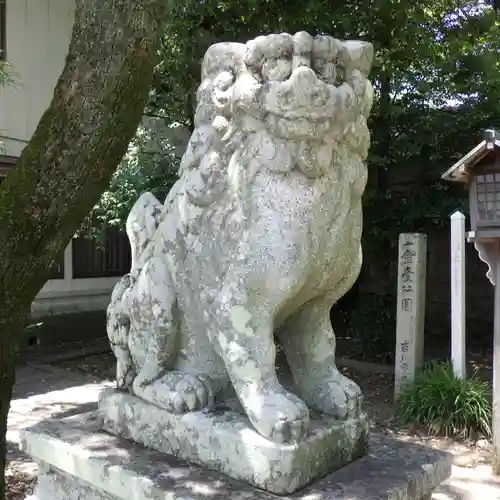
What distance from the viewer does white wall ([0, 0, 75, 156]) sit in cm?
745

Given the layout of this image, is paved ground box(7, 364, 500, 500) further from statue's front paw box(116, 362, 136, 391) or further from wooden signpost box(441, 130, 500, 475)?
statue's front paw box(116, 362, 136, 391)

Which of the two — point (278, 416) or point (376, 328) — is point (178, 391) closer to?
point (278, 416)

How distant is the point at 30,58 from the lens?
768 cm

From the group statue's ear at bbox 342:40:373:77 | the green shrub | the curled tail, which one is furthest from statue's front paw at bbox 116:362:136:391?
the green shrub

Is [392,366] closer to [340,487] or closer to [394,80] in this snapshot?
[394,80]

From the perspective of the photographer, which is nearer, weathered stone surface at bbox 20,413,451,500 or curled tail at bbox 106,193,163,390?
weathered stone surface at bbox 20,413,451,500

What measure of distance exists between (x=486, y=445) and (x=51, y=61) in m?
6.76

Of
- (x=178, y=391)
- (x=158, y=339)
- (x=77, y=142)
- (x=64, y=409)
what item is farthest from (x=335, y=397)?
(x=64, y=409)

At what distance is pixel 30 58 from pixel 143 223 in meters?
6.39

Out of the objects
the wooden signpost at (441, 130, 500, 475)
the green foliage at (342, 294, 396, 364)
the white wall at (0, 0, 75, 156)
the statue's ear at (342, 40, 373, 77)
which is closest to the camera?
the statue's ear at (342, 40, 373, 77)

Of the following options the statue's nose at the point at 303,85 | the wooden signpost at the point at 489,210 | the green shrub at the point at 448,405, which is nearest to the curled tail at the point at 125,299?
the statue's nose at the point at 303,85

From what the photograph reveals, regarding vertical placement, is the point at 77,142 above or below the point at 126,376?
above

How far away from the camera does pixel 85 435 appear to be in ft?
6.66

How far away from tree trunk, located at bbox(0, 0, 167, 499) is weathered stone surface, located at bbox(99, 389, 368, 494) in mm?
492
